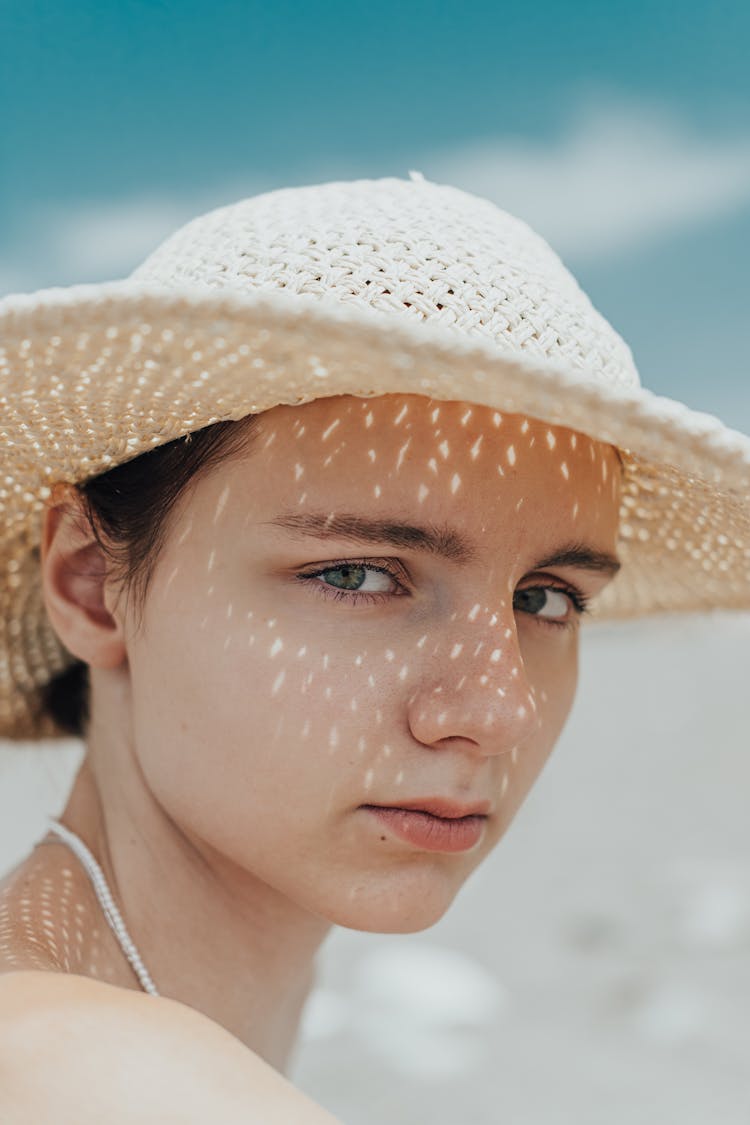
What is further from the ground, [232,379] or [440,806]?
[232,379]

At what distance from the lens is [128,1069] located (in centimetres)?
102

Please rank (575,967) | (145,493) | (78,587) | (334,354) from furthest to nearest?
(575,967), (78,587), (145,493), (334,354)

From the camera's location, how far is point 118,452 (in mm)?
1525

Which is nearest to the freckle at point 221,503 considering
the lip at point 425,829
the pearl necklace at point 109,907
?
the lip at point 425,829

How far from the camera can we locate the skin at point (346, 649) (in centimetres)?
136

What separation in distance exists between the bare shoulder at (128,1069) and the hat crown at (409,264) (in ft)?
2.48

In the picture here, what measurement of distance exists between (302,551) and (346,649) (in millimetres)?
116

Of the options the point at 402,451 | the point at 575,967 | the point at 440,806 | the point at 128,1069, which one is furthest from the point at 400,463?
the point at 575,967

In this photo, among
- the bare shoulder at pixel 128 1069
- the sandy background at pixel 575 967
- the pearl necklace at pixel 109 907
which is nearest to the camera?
the bare shoulder at pixel 128 1069

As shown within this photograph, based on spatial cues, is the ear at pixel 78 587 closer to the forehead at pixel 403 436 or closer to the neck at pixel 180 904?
the neck at pixel 180 904

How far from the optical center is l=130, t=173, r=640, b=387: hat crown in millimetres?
1426

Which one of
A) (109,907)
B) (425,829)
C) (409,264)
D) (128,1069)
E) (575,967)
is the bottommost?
(128,1069)

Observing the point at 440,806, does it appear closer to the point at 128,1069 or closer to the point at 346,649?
the point at 346,649

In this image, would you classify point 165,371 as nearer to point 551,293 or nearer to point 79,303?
point 79,303
